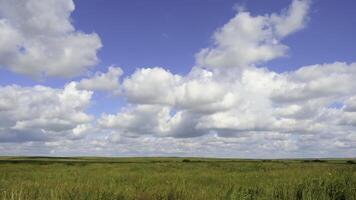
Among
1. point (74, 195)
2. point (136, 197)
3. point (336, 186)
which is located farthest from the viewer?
point (336, 186)

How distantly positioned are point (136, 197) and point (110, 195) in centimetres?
70

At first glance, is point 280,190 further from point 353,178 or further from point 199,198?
point 353,178

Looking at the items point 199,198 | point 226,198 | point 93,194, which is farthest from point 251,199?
point 93,194

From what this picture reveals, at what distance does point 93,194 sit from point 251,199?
3905mm

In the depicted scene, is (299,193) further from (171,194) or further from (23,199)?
(23,199)

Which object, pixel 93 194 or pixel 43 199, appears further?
pixel 93 194

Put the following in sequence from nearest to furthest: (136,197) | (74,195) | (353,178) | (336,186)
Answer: (74,195), (136,197), (336,186), (353,178)

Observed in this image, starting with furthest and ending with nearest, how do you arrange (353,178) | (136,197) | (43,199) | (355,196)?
(353,178)
(355,196)
(136,197)
(43,199)

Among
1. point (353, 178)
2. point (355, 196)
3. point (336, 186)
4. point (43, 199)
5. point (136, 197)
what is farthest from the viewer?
point (353, 178)

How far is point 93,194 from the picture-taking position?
9578mm

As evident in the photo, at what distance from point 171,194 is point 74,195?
2.85m

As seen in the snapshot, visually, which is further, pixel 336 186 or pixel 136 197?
pixel 336 186

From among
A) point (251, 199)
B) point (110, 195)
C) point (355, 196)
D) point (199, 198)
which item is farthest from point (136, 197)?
point (355, 196)

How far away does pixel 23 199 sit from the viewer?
27.8 ft
